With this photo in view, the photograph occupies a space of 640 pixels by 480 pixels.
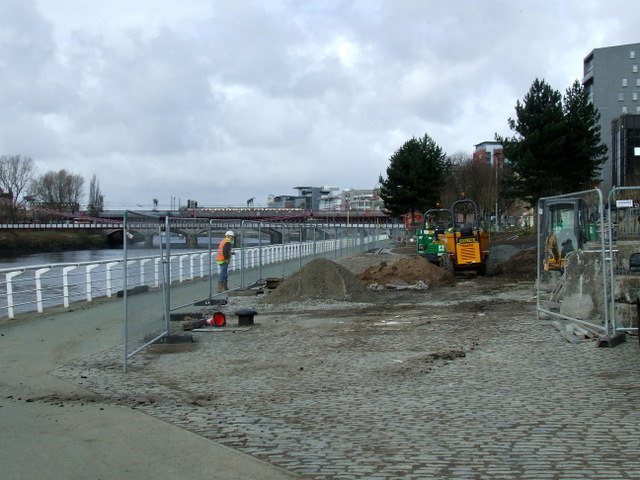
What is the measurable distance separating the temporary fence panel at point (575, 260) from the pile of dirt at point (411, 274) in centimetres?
539

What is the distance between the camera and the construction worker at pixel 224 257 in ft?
60.3

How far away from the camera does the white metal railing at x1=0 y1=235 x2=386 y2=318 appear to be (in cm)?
1043

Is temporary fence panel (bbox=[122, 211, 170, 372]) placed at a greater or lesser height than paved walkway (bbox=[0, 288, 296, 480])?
greater

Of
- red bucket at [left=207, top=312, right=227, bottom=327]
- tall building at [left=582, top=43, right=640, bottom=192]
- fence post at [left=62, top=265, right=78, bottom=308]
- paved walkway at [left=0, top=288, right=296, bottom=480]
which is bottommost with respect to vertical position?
paved walkway at [left=0, top=288, right=296, bottom=480]

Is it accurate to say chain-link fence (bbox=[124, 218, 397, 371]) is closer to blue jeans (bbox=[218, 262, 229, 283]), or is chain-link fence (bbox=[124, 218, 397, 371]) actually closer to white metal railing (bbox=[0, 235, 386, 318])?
white metal railing (bbox=[0, 235, 386, 318])

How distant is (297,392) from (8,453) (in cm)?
300

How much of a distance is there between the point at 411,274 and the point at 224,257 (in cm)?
743

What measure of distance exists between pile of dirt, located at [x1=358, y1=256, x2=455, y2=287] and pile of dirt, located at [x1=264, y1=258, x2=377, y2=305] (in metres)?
5.10

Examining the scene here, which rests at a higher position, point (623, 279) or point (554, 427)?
point (623, 279)

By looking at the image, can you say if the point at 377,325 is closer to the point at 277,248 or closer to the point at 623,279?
the point at 623,279

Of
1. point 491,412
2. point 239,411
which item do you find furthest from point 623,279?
point 239,411

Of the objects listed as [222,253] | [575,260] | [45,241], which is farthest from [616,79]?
[575,260]

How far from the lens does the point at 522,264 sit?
1053 inches

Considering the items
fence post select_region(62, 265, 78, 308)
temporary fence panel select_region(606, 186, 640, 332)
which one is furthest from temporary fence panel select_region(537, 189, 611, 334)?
fence post select_region(62, 265, 78, 308)
